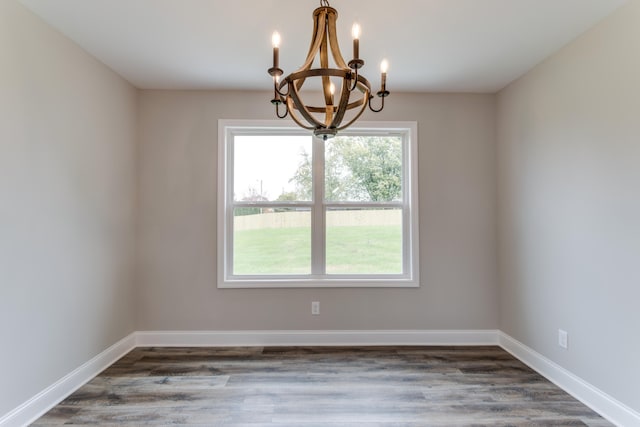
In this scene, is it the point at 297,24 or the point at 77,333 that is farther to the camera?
the point at 77,333

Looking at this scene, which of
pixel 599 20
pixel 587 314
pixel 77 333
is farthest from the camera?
pixel 77 333

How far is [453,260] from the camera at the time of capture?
337 centimetres

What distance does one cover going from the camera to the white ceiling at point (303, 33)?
6.70 ft

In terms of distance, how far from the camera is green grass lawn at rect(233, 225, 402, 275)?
3443 millimetres

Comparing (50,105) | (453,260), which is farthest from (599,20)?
(50,105)

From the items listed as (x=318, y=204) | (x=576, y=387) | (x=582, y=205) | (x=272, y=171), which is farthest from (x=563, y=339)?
(x=272, y=171)

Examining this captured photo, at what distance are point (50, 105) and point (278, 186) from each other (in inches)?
74.2

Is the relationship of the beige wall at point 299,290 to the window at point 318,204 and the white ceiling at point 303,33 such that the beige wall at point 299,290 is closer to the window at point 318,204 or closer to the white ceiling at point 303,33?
the window at point 318,204

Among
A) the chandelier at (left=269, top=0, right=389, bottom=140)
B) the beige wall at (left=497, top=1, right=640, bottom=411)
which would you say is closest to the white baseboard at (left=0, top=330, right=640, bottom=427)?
the beige wall at (left=497, top=1, right=640, bottom=411)

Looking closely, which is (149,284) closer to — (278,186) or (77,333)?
(77,333)

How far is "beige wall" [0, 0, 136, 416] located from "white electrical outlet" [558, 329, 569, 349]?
142 inches

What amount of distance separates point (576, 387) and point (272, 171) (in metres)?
3.03

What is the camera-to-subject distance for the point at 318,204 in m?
3.43

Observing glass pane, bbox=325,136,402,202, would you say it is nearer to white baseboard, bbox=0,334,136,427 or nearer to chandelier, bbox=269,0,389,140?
chandelier, bbox=269,0,389,140
